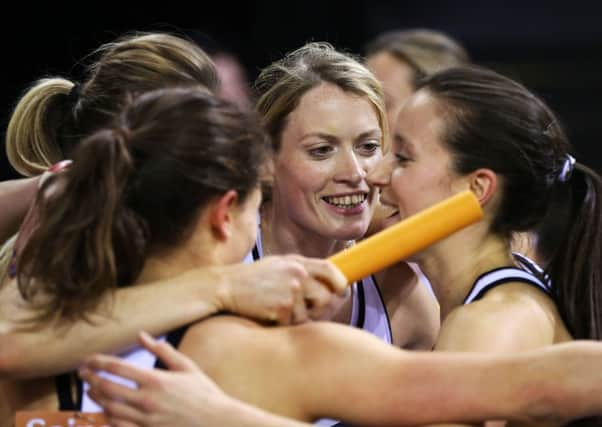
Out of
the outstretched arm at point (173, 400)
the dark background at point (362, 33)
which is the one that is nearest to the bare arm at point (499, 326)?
the outstretched arm at point (173, 400)

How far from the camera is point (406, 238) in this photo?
1997mm

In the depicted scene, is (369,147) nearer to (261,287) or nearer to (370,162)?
(370,162)

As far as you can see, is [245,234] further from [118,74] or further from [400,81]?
[400,81]

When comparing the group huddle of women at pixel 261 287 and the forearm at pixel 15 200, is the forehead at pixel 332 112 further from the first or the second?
the forearm at pixel 15 200

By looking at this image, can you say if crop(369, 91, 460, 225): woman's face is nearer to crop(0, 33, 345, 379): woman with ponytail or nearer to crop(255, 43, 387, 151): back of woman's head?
crop(255, 43, 387, 151): back of woman's head

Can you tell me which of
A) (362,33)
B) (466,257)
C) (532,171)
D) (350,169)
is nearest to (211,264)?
(466,257)

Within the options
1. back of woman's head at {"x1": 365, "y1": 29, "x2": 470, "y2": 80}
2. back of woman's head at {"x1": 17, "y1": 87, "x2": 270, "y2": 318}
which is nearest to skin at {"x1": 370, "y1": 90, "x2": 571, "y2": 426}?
back of woman's head at {"x1": 17, "y1": 87, "x2": 270, "y2": 318}

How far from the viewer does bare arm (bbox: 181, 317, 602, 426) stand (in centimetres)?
183

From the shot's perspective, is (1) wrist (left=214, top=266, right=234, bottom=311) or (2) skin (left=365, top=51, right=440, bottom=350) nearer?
(1) wrist (left=214, top=266, right=234, bottom=311)

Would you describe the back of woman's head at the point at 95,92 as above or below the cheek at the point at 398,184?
above

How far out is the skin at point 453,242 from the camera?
2.22 m

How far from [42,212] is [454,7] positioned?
16.1 ft

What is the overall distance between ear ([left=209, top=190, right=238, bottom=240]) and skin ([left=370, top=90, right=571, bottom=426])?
54 cm

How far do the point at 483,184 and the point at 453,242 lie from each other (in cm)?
15
